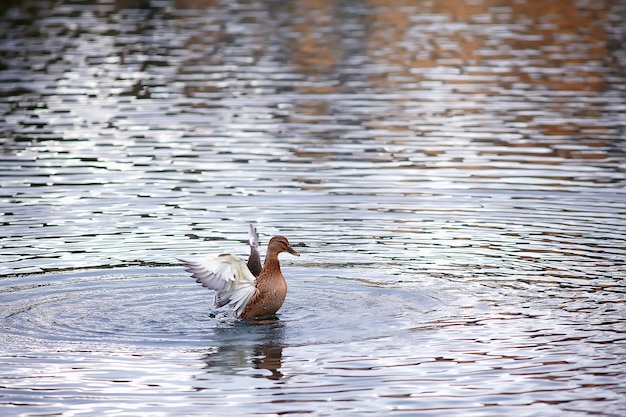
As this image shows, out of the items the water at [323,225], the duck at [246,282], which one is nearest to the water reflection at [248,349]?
the water at [323,225]

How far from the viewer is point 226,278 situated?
1291 cm

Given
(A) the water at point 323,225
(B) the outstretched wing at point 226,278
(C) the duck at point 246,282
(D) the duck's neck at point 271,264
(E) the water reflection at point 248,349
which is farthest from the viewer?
(D) the duck's neck at point 271,264

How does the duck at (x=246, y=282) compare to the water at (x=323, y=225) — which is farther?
the duck at (x=246, y=282)

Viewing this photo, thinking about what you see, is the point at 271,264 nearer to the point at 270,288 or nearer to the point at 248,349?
the point at 270,288

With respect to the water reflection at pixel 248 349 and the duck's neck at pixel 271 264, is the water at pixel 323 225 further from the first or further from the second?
the duck's neck at pixel 271 264

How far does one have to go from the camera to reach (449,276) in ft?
48.2

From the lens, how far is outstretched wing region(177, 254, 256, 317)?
500 inches

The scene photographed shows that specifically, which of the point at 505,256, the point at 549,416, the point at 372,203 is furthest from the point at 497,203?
the point at 549,416

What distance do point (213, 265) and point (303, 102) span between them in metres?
15.8

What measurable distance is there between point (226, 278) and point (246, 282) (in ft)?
1.44

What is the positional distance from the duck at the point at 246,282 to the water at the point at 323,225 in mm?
235

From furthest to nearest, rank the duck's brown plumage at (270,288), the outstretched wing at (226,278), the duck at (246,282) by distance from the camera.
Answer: the duck's brown plumage at (270,288), the duck at (246,282), the outstretched wing at (226,278)

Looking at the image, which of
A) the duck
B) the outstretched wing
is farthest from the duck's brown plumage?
the outstretched wing

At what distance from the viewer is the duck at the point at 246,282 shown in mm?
12789
